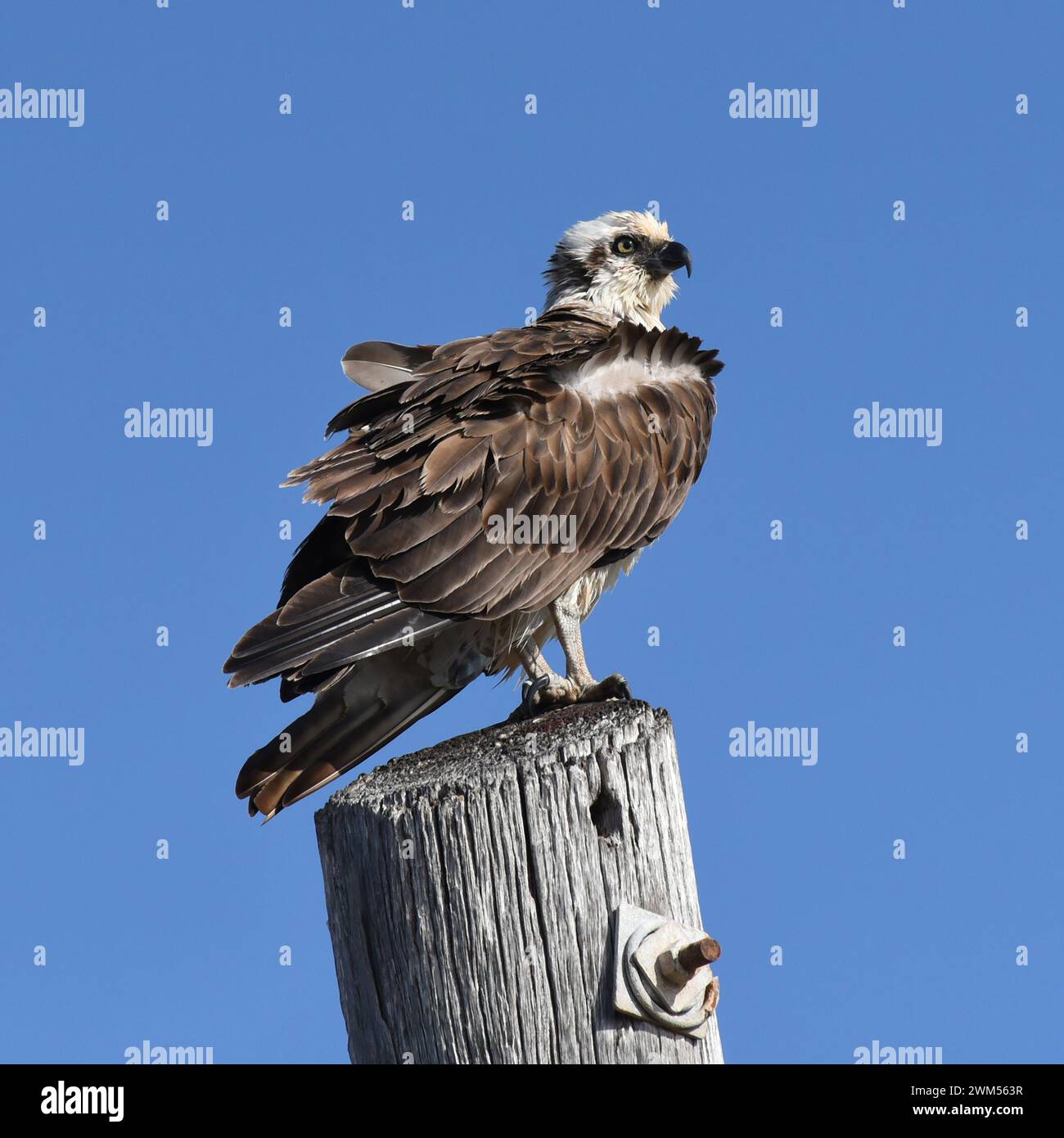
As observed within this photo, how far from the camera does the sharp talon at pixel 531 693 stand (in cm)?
639

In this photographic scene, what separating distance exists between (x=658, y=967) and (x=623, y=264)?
5707 mm

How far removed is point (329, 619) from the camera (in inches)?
215

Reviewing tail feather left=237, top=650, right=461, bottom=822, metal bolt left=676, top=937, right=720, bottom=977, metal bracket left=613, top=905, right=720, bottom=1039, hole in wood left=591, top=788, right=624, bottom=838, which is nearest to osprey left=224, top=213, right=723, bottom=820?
tail feather left=237, top=650, right=461, bottom=822

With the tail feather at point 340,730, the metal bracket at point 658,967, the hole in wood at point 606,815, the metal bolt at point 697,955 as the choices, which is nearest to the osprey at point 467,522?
the tail feather at point 340,730

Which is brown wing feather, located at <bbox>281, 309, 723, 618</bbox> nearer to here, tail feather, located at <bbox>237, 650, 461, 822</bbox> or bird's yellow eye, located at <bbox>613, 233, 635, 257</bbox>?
tail feather, located at <bbox>237, 650, 461, 822</bbox>

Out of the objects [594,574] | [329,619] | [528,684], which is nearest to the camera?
[329,619]

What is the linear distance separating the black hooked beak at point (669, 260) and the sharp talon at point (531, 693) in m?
3.24

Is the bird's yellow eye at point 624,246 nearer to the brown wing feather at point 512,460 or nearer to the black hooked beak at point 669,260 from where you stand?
the black hooked beak at point 669,260

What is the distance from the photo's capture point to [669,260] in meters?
8.59

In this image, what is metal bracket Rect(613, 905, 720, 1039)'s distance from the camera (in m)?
3.80

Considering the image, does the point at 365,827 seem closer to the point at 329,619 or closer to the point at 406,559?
the point at 329,619

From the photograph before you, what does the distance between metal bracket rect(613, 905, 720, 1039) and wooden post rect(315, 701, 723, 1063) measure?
0.04m

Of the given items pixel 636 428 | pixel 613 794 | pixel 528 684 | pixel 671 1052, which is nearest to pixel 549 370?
pixel 636 428
